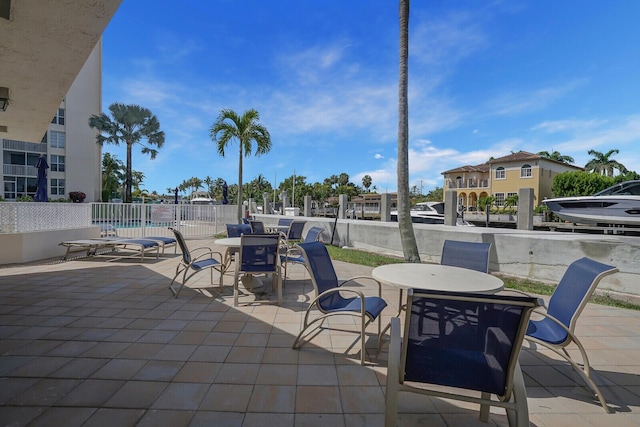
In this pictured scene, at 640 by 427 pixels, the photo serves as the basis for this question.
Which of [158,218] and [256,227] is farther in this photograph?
[158,218]

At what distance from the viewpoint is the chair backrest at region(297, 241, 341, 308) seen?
2725 millimetres

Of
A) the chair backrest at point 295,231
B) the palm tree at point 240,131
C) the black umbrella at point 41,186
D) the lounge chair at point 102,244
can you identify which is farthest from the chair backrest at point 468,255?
the black umbrella at point 41,186

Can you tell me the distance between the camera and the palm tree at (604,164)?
42188 millimetres

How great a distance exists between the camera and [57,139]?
992 inches

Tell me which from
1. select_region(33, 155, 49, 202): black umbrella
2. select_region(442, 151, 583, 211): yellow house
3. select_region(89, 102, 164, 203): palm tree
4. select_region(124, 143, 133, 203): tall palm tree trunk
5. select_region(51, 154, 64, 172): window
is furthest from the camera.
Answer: select_region(442, 151, 583, 211): yellow house

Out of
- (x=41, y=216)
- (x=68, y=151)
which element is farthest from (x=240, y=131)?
(x=68, y=151)

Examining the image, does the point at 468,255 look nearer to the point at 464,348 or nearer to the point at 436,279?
the point at 436,279

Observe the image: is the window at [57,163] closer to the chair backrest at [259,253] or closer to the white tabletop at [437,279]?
the chair backrest at [259,253]

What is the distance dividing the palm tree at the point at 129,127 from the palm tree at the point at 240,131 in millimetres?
12097

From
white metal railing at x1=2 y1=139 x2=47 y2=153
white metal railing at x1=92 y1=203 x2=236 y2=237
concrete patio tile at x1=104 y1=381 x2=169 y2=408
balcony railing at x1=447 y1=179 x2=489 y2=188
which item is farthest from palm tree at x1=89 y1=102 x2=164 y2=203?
balcony railing at x1=447 y1=179 x2=489 y2=188

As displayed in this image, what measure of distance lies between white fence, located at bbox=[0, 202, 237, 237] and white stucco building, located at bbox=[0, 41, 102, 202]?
20698mm

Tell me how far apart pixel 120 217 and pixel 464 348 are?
11837 millimetres

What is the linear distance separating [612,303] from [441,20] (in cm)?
808

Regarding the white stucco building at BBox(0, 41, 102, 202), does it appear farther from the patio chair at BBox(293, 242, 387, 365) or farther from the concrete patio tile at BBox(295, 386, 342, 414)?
the concrete patio tile at BBox(295, 386, 342, 414)
